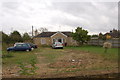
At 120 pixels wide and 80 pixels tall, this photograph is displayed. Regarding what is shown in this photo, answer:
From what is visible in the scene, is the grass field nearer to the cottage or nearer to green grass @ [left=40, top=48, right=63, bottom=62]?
green grass @ [left=40, top=48, right=63, bottom=62]

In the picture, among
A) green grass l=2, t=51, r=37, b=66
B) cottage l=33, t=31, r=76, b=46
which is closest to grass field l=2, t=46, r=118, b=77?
green grass l=2, t=51, r=37, b=66

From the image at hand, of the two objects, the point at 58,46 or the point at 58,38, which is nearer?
the point at 58,46

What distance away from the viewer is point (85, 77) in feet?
14.3

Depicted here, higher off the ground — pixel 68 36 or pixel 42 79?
pixel 68 36

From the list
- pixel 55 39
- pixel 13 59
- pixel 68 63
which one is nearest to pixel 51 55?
pixel 13 59

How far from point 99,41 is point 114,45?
5.71m

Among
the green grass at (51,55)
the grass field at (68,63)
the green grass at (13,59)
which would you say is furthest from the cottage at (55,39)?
the grass field at (68,63)

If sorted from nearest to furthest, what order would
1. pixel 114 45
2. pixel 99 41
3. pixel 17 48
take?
pixel 17 48, pixel 114 45, pixel 99 41

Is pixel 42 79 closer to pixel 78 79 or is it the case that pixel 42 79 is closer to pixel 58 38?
pixel 78 79

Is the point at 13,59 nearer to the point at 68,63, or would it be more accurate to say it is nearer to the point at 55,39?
the point at 68,63

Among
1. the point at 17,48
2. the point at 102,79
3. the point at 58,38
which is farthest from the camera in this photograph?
the point at 58,38

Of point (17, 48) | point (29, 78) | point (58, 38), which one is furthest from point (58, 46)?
point (29, 78)

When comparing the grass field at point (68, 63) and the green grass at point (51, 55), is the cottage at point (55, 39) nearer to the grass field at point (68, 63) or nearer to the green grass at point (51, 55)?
the green grass at point (51, 55)

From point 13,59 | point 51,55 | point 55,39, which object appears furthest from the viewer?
point 55,39
